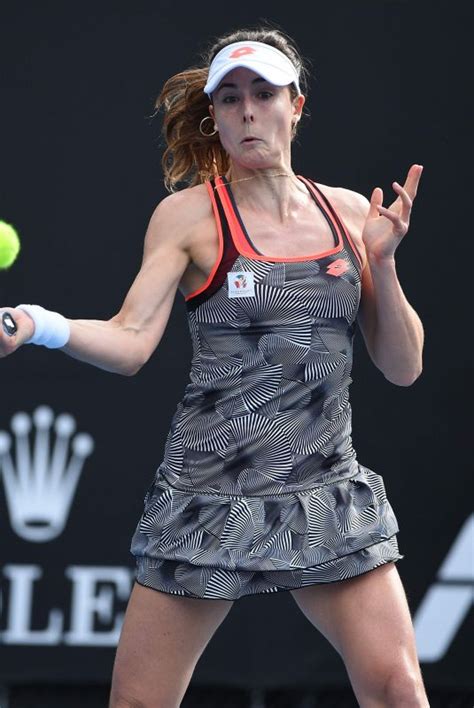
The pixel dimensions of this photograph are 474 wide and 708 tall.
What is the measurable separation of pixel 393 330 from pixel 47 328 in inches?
33.0

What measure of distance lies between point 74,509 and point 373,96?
5.32 ft

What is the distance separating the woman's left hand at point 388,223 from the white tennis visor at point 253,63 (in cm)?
34

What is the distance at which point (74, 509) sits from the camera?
4582 millimetres

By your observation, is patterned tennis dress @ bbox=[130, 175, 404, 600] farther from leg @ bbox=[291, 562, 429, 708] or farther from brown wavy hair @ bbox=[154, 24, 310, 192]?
brown wavy hair @ bbox=[154, 24, 310, 192]

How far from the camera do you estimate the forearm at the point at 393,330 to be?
3197 millimetres

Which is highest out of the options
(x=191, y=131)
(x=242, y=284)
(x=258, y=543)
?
(x=191, y=131)

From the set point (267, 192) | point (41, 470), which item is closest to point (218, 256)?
point (267, 192)

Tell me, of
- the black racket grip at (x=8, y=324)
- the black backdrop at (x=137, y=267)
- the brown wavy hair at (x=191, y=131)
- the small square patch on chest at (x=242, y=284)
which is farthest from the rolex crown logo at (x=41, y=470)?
the black racket grip at (x=8, y=324)

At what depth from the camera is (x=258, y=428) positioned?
3139 millimetres

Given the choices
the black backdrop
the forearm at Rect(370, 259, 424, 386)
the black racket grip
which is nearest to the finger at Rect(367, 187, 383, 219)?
the forearm at Rect(370, 259, 424, 386)

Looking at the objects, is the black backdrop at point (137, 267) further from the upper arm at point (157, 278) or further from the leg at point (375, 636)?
A: the leg at point (375, 636)

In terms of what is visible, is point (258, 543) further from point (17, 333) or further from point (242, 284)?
point (17, 333)

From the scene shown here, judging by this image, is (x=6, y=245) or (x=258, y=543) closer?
(x=6, y=245)

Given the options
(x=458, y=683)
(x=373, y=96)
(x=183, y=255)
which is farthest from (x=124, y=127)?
(x=458, y=683)
